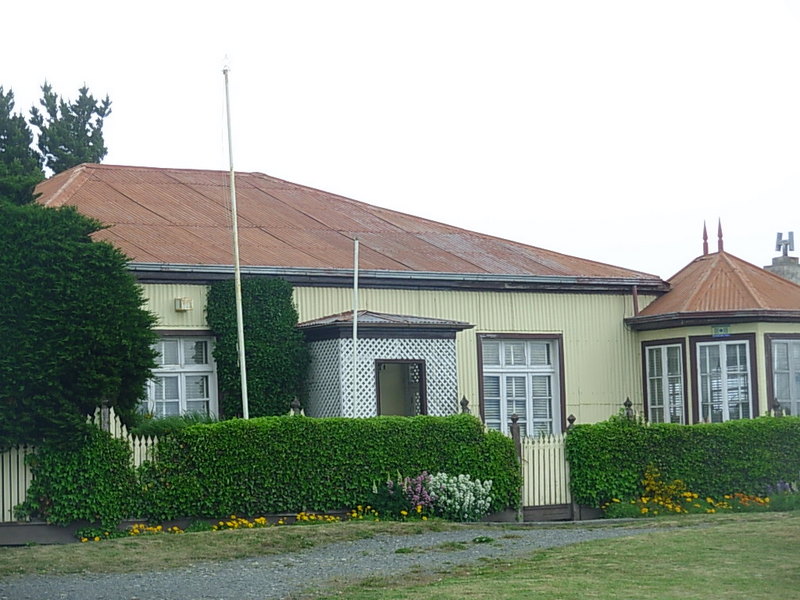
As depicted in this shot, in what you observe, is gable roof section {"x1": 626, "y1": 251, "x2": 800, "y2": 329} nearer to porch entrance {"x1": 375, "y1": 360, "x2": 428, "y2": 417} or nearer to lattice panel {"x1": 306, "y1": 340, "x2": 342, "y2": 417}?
porch entrance {"x1": 375, "y1": 360, "x2": 428, "y2": 417}

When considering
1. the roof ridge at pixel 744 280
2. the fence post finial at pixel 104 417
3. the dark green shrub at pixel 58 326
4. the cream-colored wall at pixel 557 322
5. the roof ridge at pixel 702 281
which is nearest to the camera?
the dark green shrub at pixel 58 326

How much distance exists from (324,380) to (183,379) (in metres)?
2.19

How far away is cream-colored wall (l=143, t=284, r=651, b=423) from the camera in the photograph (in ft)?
77.2

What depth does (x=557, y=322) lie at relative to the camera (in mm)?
25141

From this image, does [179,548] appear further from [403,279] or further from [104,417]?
[403,279]

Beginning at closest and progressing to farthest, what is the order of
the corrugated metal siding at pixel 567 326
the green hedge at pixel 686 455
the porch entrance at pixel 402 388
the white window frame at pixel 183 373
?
the green hedge at pixel 686 455 → the white window frame at pixel 183 373 → the porch entrance at pixel 402 388 → the corrugated metal siding at pixel 567 326

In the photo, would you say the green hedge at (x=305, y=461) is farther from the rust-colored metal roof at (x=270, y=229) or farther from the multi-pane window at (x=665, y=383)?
the multi-pane window at (x=665, y=383)

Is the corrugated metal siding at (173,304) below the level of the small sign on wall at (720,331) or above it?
above

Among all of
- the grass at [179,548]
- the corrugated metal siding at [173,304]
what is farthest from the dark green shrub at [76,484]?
the corrugated metal siding at [173,304]

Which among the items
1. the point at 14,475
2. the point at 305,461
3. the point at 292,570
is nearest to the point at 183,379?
the point at 305,461

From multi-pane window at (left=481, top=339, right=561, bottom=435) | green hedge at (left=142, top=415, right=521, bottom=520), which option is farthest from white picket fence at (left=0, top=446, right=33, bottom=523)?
multi-pane window at (left=481, top=339, right=561, bottom=435)

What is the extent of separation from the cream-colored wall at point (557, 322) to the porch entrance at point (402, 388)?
3.19 ft

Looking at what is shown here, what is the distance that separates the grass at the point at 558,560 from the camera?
1206 centimetres

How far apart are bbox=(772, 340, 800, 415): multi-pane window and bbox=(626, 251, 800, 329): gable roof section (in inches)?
20.1
